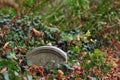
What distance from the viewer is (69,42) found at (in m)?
5.55

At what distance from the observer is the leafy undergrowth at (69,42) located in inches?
174

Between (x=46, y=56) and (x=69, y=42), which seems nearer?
(x=46, y=56)

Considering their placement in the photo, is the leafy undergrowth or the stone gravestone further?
the stone gravestone

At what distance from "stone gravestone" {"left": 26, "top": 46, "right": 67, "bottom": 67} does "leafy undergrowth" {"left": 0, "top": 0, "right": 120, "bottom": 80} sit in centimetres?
9

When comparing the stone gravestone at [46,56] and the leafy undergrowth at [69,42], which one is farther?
the stone gravestone at [46,56]

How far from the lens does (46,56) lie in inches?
187

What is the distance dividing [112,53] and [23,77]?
116 inches

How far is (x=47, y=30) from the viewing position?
586 centimetres

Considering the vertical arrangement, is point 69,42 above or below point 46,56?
above

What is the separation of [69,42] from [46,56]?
90cm

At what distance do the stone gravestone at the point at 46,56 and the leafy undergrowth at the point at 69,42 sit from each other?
0.30 feet

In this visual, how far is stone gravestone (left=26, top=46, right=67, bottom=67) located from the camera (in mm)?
4677

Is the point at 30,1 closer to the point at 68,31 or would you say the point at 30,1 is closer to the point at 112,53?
the point at 68,31

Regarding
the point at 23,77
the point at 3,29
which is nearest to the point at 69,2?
the point at 3,29
